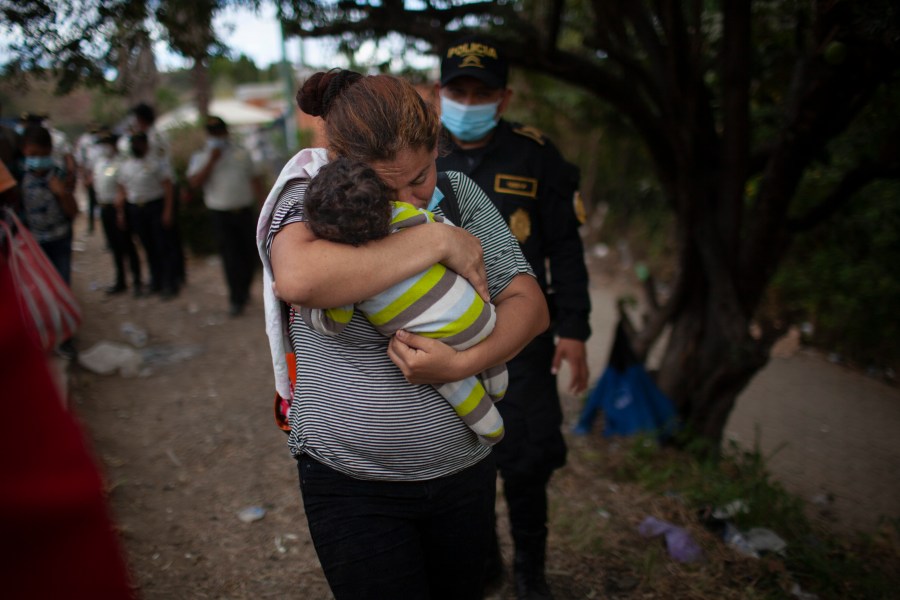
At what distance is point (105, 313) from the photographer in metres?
6.81

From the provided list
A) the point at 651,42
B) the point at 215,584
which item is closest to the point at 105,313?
the point at 215,584

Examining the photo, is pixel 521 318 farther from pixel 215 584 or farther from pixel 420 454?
pixel 215 584

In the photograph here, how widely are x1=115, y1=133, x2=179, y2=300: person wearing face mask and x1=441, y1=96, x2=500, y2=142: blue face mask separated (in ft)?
17.5

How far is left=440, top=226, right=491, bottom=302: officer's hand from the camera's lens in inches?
54.5

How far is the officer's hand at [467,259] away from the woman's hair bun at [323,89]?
1.27ft

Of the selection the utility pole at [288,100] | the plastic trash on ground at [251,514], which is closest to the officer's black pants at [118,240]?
the utility pole at [288,100]

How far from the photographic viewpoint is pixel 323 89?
1.51 m

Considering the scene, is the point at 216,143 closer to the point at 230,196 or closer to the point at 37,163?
the point at 230,196

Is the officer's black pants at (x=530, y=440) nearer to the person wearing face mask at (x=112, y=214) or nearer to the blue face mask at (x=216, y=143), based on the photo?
the blue face mask at (x=216, y=143)

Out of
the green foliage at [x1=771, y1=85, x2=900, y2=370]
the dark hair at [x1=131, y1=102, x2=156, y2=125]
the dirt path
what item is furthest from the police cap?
the dark hair at [x1=131, y1=102, x2=156, y2=125]

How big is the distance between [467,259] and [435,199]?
0.23 m

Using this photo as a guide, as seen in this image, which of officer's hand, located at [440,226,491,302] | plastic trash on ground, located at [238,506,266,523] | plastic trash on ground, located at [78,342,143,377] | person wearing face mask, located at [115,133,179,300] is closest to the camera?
officer's hand, located at [440,226,491,302]

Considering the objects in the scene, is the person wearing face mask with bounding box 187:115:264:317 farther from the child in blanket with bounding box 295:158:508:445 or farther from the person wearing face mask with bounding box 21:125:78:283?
the child in blanket with bounding box 295:158:508:445

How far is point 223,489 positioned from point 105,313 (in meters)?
4.00
